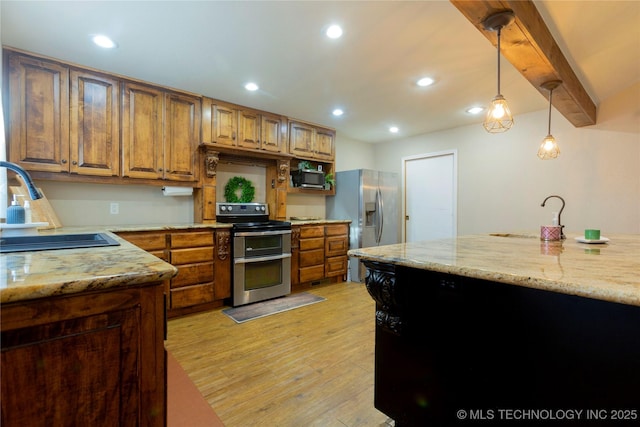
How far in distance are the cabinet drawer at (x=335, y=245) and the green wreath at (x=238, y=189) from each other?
125cm

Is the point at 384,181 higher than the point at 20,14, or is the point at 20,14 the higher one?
the point at 20,14

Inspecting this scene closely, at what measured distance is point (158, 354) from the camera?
0.85m

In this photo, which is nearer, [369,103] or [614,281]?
[614,281]

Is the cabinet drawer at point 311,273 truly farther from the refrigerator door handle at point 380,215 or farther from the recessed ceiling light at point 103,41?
the recessed ceiling light at point 103,41

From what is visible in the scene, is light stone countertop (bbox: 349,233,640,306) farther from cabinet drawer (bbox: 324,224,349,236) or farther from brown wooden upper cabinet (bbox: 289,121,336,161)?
brown wooden upper cabinet (bbox: 289,121,336,161)

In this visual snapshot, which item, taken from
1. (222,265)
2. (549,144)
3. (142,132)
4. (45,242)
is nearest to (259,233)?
(222,265)

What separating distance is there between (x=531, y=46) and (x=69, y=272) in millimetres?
2555

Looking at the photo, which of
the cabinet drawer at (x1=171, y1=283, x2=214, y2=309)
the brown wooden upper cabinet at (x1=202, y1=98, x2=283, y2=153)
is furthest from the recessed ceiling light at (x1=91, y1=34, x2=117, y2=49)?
the cabinet drawer at (x1=171, y1=283, x2=214, y2=309)

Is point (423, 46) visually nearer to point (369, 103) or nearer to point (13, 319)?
point (369, 103)

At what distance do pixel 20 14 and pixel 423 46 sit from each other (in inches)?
111

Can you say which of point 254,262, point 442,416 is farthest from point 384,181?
point 442,416

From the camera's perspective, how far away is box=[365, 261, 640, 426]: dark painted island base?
3.01 ft

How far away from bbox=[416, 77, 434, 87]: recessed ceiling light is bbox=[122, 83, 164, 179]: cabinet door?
2.66 metres

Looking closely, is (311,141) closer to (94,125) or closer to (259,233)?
(259,233)
